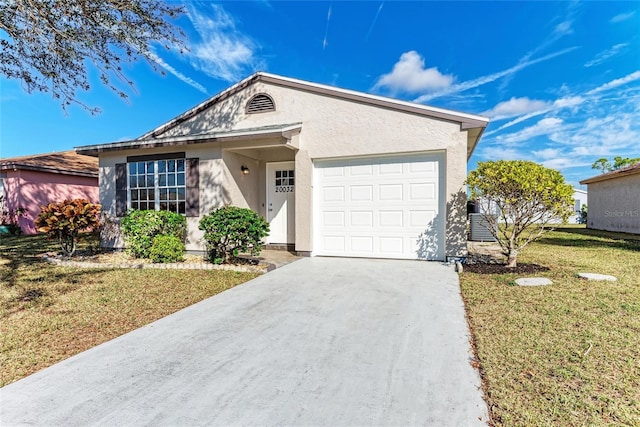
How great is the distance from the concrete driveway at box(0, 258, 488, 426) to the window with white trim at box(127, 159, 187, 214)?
516cm

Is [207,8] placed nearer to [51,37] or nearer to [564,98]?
[51,37]

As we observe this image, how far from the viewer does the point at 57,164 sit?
50.8 ft

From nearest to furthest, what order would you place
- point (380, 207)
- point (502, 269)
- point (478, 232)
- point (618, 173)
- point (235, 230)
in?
point (502, 269), point (235, 230), point (380, 207), point (478, 232), point (618, 173)

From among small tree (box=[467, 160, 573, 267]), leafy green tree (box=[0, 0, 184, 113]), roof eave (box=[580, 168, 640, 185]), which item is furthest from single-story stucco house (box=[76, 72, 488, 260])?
roof eave (box=[580, 168, 640, 185])

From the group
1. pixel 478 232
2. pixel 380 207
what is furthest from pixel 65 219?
pixel 478 232

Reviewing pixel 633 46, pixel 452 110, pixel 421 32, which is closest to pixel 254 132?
pixel 452 110

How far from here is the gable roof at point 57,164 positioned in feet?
45.5

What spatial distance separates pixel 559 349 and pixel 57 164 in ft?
66.5

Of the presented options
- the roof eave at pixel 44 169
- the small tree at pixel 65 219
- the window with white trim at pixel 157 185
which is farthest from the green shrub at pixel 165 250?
the roof eave at pixel 44 169

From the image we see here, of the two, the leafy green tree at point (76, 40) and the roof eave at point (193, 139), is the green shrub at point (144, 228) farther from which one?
the leafy green tree at point (76, 40)

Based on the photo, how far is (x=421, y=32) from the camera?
12891mm

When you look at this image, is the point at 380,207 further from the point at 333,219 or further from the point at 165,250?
the point at 165,250

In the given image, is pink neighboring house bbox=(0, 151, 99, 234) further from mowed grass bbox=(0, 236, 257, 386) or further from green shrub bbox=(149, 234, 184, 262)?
green shrub bbox=(149, 234, 184, 262)

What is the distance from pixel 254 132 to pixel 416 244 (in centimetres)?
498
